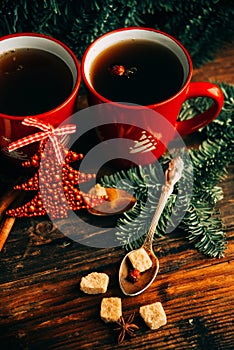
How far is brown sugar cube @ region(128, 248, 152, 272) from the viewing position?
1.07m

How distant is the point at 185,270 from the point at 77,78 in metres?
0.50

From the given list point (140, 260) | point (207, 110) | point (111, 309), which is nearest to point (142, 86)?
point (207, 110)

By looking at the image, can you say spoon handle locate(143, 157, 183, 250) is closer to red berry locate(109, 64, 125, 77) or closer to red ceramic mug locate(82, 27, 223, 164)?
red ceramic mug locate(82, 27, 223, 164)

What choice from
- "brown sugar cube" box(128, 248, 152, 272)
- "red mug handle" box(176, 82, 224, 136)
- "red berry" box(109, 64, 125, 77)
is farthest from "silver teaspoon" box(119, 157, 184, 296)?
"red berry" box(109, 64, 125, 77)

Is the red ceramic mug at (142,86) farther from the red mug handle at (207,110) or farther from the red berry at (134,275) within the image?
the red berry at (134,275)

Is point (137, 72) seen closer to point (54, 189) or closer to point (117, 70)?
point (117, 70)

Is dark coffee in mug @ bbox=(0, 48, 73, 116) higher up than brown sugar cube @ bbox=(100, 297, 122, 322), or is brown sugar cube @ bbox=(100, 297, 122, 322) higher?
dark coffee in mug @ bbox=(0, 48, 73, 116)

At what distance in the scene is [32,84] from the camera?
111 cm

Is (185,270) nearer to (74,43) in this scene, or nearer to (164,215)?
(164,215)

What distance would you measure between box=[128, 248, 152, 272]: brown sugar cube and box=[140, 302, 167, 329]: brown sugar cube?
0.28 feet

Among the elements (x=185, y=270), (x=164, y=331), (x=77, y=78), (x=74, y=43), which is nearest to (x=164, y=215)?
(x=185, y=270)

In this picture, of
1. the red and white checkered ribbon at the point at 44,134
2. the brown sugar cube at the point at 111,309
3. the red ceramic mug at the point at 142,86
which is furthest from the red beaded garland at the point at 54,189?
the brown sugar cube at the point at 111,309

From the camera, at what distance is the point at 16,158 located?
1.15 metres

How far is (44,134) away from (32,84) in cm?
14
